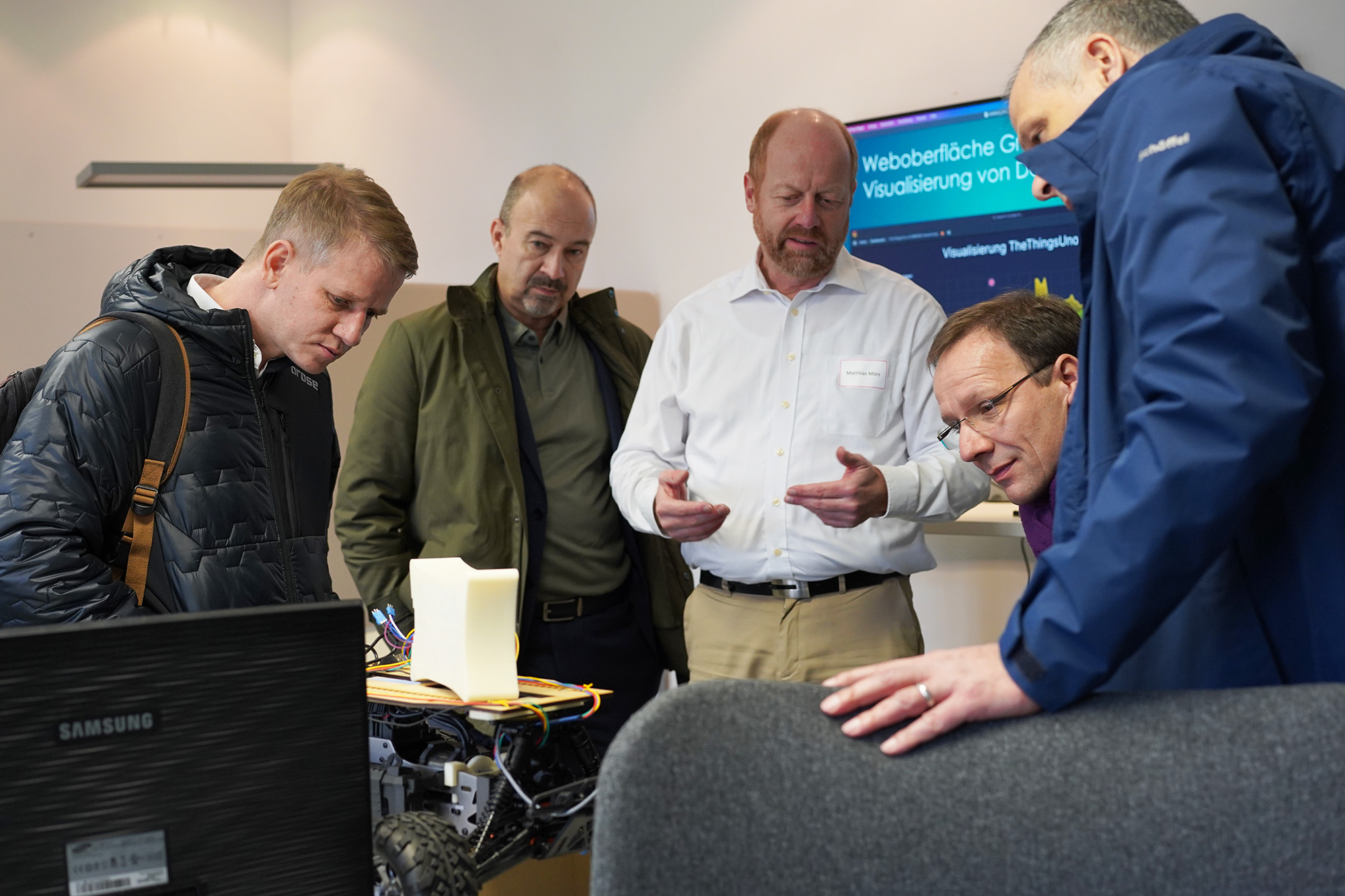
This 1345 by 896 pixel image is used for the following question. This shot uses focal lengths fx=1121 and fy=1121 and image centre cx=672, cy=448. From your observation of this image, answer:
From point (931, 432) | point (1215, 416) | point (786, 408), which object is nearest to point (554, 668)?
point (786, 408)

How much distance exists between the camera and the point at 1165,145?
0.98 meters

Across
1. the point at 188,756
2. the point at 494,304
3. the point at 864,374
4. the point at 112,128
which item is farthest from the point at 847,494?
the point at 112,128

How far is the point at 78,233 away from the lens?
497 centimetres

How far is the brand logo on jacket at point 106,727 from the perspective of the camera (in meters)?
0.85

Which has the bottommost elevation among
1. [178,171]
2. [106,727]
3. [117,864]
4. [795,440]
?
[117,864]

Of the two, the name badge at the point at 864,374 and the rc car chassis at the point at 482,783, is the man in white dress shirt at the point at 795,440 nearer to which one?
the name badge at the point at 864,374

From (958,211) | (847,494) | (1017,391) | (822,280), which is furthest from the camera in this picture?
(958,211)

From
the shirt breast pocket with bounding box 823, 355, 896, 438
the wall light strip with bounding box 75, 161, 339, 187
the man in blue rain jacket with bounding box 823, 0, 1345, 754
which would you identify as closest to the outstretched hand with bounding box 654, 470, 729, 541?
the shirt breast pocket with bounding box 823, 355, 896, 438

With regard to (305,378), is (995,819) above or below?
below

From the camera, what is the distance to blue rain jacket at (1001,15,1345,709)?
874 mm

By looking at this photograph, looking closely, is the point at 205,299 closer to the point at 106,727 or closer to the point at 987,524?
the point at 106,727

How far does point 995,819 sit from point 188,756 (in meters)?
0.62

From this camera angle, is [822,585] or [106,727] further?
[822,585]

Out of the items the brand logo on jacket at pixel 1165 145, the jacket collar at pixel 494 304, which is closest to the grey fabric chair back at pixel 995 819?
the brand logo on jacket at pixel 1165 145
